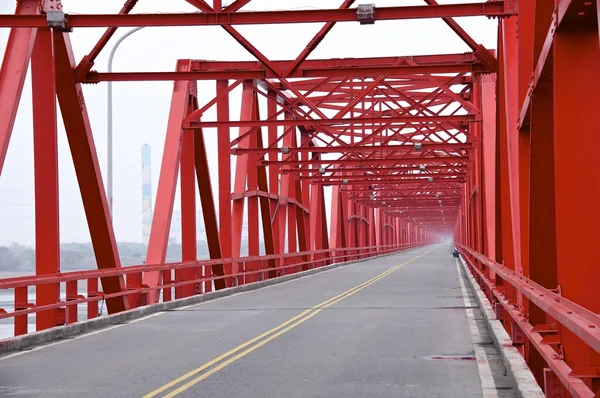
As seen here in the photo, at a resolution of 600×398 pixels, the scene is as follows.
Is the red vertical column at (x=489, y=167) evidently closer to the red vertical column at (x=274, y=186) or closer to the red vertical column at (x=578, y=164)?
the red vertical column at (x=274, y=186)

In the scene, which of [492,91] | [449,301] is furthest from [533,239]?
[492,91]

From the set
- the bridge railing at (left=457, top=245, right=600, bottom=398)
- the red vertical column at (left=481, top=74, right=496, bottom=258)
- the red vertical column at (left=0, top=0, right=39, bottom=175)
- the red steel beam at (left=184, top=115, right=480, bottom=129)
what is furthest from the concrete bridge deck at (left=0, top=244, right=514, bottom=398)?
the red steel beam at (left=184, top=115, right=480, bottom=129)

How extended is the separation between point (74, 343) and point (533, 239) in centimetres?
758

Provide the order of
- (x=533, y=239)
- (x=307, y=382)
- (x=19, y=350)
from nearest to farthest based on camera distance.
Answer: (x=533, y=239)
(x=307, y=382)
(x=19, y=350)

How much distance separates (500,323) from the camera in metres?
13.4

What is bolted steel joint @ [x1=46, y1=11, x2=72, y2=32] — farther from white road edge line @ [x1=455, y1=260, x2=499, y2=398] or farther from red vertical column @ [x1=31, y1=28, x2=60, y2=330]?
white road edge line @ [x1=455, y1=260, x2=499, y2=398]

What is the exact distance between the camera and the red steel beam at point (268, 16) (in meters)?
15.0

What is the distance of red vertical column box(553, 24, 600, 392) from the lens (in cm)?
638

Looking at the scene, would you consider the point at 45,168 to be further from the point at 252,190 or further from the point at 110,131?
the point at 252,190

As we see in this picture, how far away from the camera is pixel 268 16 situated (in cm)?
1527

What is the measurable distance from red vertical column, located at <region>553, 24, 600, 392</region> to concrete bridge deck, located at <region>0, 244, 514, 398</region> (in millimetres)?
2495

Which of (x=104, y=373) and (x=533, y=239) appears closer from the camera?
(x=533, y=239)

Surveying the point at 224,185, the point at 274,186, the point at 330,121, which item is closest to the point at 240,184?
the point at 224,185

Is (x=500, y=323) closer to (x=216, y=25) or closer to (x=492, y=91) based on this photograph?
(x=216, y=25)
